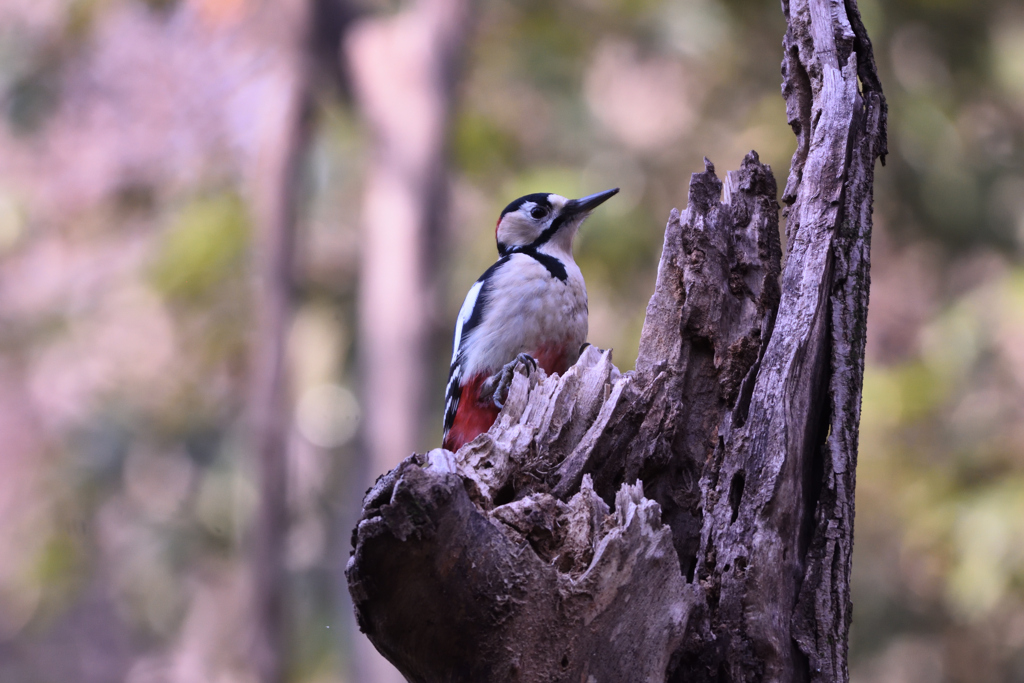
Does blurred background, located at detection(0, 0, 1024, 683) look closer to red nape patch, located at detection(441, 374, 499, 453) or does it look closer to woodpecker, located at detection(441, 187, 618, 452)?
woodpecker, located at detection(441, 187, 618, 452)

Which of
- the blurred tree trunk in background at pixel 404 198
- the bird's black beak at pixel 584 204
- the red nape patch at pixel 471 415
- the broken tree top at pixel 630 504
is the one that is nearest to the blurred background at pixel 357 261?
the blurred tree trunk in background at pixel 404 198

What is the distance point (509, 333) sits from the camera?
3.33 m

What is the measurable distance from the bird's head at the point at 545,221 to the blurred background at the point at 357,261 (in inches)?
133

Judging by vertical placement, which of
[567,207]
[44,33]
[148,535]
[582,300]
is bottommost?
[582,300]

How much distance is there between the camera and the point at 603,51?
9773 mm

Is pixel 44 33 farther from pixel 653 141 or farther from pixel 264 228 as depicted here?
pixel 653 141

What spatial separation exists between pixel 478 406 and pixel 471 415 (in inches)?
1.7

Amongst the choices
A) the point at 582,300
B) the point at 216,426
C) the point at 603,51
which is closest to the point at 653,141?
the point at 603,51

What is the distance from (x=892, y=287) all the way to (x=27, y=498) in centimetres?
925

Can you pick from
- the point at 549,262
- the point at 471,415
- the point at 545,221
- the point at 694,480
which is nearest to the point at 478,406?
the point at 471,415

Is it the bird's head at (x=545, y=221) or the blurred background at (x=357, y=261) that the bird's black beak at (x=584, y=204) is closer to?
the bird's head at (x=545, y=221)

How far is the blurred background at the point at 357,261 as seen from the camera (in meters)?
7.18

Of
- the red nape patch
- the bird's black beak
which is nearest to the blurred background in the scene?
the bird's black beak

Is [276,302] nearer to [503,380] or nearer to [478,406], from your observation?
[478,406]
